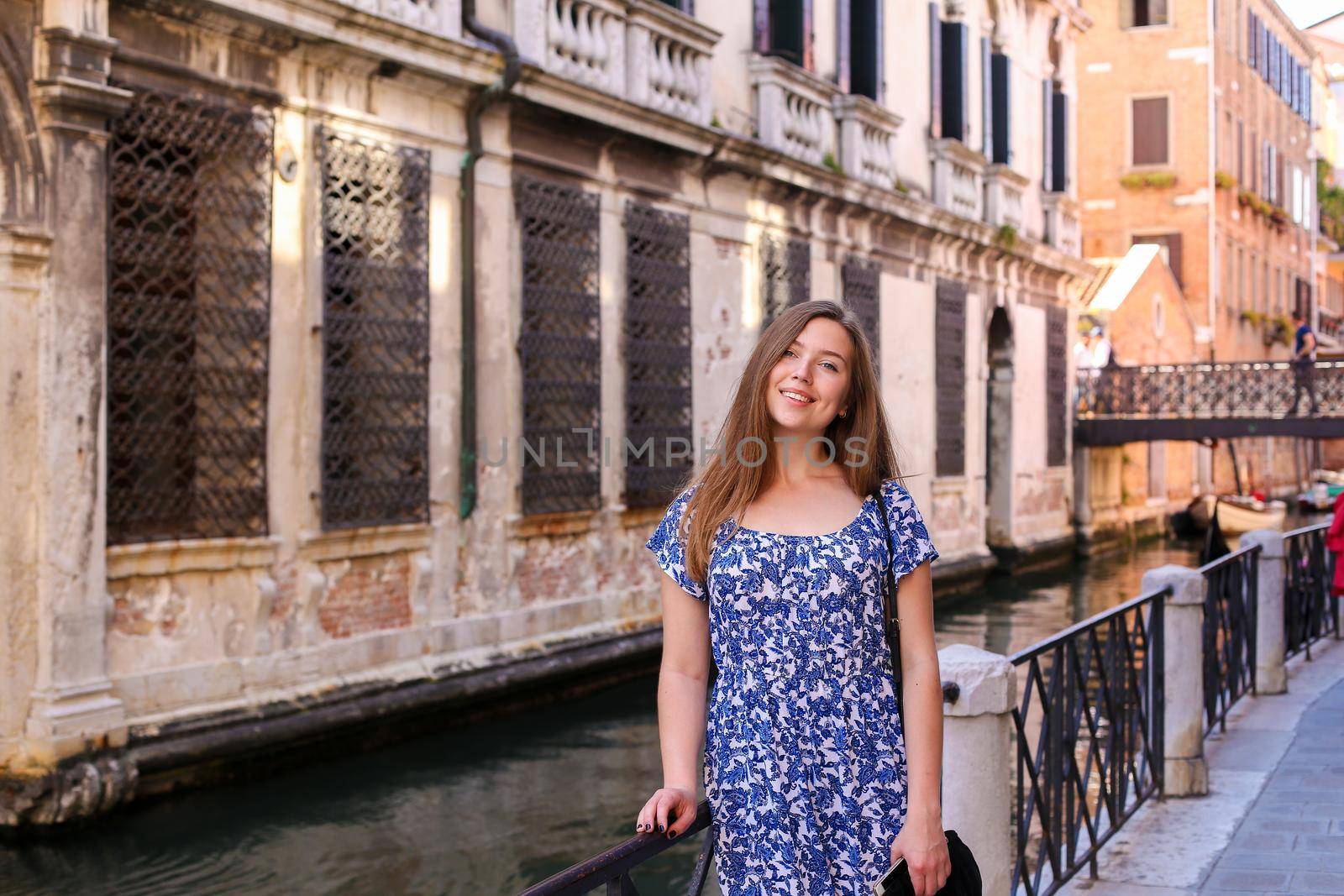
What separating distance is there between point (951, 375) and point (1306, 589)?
7.95 meters

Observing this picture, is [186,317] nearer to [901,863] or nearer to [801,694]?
[801,694]

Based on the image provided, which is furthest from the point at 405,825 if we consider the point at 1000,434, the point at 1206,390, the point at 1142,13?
the point at 1142,13

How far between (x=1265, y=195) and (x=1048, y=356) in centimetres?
1939

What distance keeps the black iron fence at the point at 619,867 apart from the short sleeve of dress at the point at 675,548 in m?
0.40

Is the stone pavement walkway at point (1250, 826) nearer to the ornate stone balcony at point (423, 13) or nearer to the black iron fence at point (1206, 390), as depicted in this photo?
the ornate stone balcony at point (423, 13)

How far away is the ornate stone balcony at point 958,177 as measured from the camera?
17.7m

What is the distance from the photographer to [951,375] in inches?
712

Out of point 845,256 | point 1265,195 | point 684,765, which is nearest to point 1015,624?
point 845,256

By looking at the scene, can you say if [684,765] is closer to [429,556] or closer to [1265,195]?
[429,556]

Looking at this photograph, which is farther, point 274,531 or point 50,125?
point 274,531

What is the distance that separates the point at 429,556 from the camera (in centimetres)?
970

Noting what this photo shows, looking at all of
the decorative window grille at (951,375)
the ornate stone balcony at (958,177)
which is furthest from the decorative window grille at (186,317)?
the ornate stone balcony at (958,177)

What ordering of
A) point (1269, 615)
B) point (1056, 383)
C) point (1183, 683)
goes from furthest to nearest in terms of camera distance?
1. point (1056, 383)
2. point (1269, 615)
3. point (1183, 683)

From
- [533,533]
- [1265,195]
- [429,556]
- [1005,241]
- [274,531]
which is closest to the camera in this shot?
[274,531]
